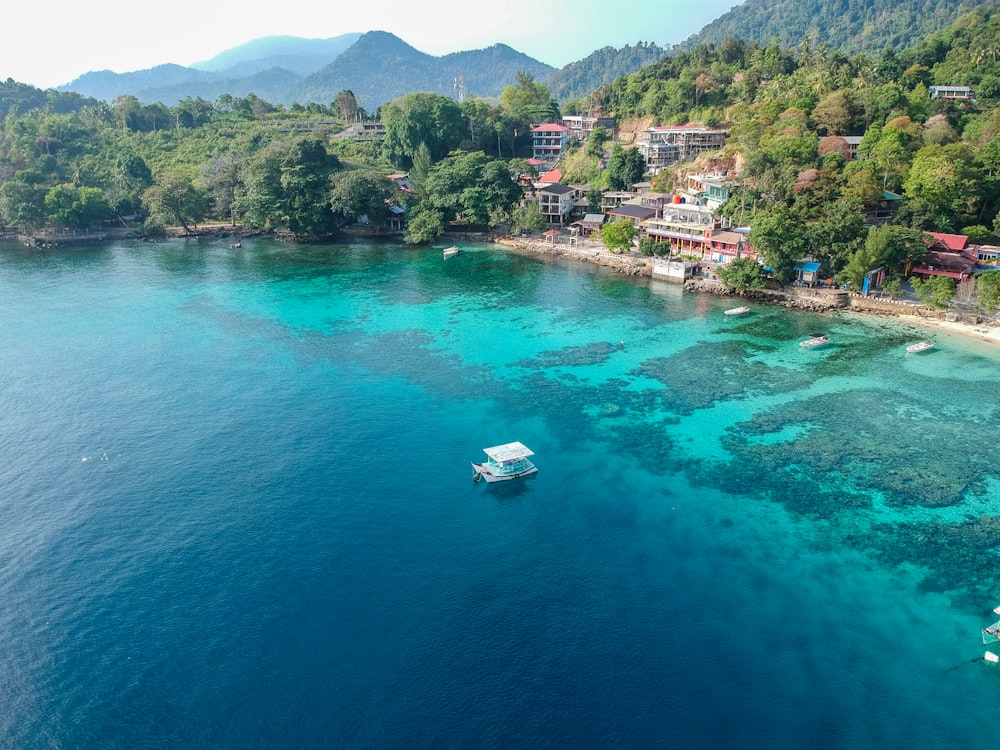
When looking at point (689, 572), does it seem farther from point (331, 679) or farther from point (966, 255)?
point (966, 255)

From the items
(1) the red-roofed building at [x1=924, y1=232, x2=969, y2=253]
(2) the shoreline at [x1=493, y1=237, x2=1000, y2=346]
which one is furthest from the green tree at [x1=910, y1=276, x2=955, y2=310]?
(1) the red-roofed building at [x1=924, y1=232, x2=969, y2=253]

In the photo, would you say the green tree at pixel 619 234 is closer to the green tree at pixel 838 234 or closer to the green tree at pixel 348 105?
the green tree at pixel 838 234

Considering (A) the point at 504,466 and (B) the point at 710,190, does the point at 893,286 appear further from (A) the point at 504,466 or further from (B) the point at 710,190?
(A) the point at 504,466

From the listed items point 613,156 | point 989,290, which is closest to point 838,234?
point 989,290

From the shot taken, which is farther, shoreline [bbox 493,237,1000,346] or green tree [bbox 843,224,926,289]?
green tree [bbox 843,224,926,289]

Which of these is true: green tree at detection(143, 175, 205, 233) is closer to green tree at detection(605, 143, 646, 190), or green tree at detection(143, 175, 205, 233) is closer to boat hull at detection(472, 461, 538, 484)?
green tree at detection(605, 143, 646, 190)

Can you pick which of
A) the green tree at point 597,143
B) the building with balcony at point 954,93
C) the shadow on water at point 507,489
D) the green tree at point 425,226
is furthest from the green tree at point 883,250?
the green tree at point 597,143
